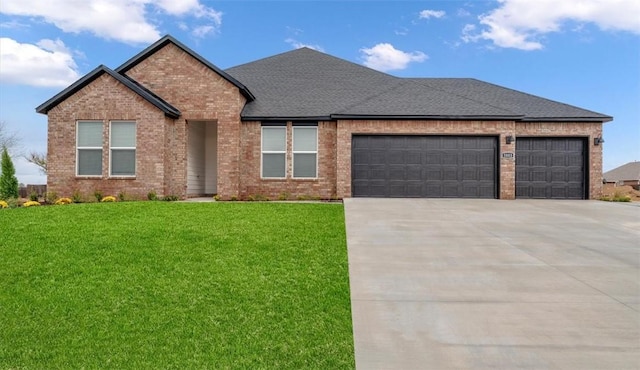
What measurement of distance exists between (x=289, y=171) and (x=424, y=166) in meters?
5.37

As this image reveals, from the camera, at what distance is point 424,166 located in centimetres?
1677

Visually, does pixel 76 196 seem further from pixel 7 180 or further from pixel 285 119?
pixel 285 119

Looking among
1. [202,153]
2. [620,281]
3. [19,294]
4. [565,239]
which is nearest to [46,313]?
[19,294]

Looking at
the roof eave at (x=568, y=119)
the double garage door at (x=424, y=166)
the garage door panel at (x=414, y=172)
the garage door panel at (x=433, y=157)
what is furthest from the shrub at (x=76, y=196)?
the roof eave at (x=568, y=119)

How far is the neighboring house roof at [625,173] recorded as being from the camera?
4806 centimetres

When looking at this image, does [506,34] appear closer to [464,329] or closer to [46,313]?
[464,329]

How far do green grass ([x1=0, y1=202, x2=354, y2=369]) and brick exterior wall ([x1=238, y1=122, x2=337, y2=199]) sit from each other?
717cm

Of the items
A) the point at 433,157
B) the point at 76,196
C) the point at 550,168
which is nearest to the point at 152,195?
the point at 76,196

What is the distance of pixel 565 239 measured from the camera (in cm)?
901

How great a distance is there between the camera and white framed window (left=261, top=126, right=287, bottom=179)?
17.4m

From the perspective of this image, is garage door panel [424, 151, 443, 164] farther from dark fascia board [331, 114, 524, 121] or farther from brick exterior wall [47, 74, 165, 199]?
brick exterior wall [47, 74, 165, 199]

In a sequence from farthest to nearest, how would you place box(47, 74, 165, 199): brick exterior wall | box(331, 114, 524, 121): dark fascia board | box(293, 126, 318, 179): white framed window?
box(293, 126, 318, 179): white framed window < box(331, 114, 524, 121): dark fascia board < box(47, 74, 165, 199): brick exterior wall

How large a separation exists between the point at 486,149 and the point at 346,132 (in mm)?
5567

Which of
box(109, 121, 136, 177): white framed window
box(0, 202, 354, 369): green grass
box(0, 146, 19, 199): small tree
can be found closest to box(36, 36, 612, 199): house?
box(109, 121, 136, 177): white framed window
